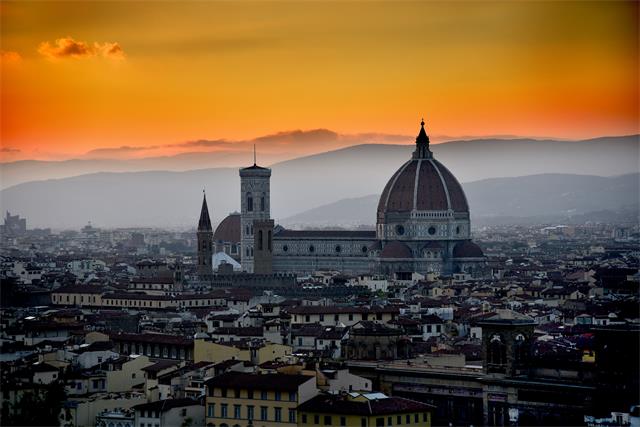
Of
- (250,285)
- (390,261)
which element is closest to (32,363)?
(250,285)

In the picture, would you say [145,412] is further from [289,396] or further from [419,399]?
[419,399]

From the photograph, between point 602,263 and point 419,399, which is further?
point 602,263

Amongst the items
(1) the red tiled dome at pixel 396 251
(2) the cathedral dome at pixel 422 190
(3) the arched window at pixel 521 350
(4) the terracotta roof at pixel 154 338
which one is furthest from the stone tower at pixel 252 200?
(3) the arched window at pixel 521 350

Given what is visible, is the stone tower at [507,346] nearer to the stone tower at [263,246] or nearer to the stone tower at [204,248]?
the stone tower at [204,248]

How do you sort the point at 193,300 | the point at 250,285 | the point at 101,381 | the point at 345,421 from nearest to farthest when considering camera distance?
the point at 345,421, the point at 101,381, the point at 193,300, the point at 250,285

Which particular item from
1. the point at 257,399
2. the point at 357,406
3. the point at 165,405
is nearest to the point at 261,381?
the point at 257,399

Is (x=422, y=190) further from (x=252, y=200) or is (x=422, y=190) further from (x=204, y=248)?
(x=204, y=248)
